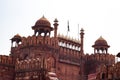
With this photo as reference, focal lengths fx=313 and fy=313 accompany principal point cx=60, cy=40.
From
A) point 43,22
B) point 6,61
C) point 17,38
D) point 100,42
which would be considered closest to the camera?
point 6,61

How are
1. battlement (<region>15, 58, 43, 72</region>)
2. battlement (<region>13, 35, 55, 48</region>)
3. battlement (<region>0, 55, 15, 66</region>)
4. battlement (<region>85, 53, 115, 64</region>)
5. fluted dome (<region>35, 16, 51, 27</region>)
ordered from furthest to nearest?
1. battlement (<region>85, 53, 115, 64</region>)
2. fluted dome (<region>35, 16, 51, 27</region>)
3. battlement (<region>13, 35, 55, 48</region>)
4. battlement (<region>0, 55, 15, 66</region>)
5. battlement (<region>15, 58, 43, 72</region>)

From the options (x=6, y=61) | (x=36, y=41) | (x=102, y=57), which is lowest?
(x=6, y=61)

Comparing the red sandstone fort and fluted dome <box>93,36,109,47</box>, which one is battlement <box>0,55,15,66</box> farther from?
fluted dome <box>93,36,109,47</box>

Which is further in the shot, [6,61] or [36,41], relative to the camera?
[36,41]

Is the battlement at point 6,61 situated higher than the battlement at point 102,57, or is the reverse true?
the battlement at point 102,57

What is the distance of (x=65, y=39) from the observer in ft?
106

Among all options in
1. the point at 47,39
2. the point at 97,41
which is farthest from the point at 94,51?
the point at 47,39

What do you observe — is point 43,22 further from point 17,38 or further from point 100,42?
point 100,42

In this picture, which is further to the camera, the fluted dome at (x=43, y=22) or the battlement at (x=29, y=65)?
the fluted dome at (x=43, y=22)

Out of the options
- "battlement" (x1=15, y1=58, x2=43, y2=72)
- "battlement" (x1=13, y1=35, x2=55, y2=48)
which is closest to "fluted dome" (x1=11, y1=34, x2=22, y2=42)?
"battlement" (x1=13, y1=35, x2=55, y2=48)

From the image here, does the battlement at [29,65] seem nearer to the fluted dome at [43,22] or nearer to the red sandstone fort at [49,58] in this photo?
the red sandstone fort at [49,58]

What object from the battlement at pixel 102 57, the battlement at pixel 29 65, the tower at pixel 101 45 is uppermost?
the tower at pixel 101 45

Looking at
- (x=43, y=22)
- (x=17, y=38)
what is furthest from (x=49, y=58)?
(x=17, y=38)

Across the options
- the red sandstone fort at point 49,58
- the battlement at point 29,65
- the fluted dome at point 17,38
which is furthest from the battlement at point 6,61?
the fluted dome at point 17,38
